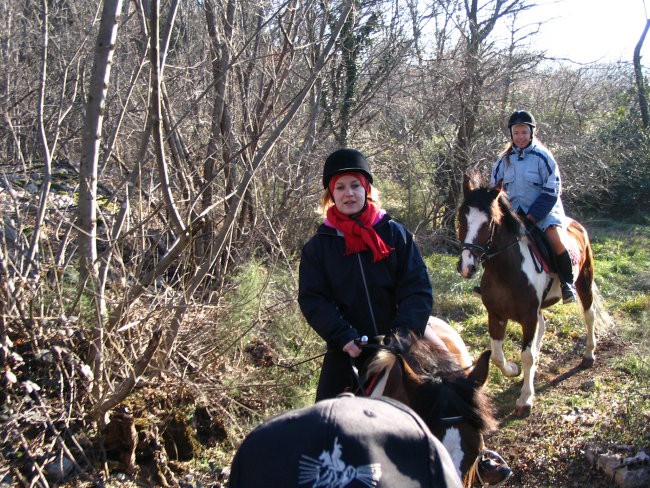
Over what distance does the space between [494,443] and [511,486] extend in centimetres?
72

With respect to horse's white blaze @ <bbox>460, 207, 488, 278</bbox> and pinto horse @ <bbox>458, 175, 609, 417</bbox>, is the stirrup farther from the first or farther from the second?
horse's white blaze @ <bbox>460, 207, 488, 278</bbox>

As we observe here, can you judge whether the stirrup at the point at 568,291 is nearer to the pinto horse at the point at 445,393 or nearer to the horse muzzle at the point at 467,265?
the horse muzzle at the point at 467,265

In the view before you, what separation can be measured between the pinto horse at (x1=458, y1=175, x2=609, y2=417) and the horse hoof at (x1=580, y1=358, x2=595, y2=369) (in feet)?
3.39

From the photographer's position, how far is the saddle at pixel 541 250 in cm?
582

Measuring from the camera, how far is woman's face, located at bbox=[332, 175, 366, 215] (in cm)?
302

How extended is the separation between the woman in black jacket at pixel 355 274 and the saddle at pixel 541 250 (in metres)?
3.08

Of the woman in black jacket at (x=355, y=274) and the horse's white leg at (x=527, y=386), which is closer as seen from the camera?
the woman in black jacket at (x=355, y=274)

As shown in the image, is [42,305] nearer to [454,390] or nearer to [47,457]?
[47,457]

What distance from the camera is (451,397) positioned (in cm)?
233

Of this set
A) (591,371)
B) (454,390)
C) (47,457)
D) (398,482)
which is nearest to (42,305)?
(47,457)

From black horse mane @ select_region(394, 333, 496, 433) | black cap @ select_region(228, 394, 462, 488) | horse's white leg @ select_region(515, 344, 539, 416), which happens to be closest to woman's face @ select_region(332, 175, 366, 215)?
black horse mane @ select_region(394, 333, 496, 433)

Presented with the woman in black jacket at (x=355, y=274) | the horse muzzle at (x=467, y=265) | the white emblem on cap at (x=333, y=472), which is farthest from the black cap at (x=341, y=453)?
the horse muzzle at (x=467, y=265)

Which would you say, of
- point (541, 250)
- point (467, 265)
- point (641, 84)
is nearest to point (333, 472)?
point (467, 265)

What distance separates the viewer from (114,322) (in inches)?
157
